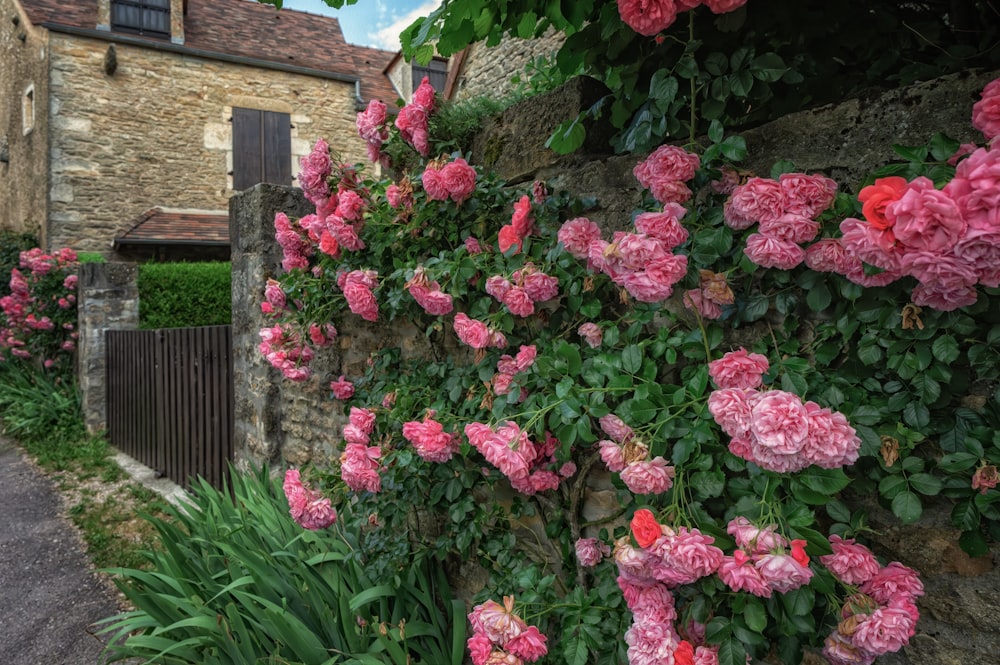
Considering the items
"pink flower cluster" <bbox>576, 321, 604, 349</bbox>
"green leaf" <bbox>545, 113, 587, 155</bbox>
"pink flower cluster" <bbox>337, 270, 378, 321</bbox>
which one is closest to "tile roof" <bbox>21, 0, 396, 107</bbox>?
"pink flower cluster" <bbox>337, 270, 378, 321</bbox>

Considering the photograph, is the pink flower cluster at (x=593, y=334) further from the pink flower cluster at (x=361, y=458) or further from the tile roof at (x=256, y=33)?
the tile roof at (x=256, y=33)

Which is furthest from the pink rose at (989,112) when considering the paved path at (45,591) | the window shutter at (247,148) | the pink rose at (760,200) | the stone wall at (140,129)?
the stone wall at (140,129)

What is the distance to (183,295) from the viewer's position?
867 centimetres

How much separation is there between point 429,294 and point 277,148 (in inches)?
420

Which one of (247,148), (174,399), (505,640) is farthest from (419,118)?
(247,148)

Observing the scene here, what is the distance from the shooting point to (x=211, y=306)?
9.03 m

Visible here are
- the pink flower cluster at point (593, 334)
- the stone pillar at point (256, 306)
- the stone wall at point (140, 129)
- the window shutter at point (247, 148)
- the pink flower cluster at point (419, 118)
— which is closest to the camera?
the pink flower cluster at point (593, 334)

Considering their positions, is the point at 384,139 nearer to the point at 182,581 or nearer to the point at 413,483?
the point at 413,483

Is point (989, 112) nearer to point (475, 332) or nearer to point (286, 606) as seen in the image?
point (475, 332)

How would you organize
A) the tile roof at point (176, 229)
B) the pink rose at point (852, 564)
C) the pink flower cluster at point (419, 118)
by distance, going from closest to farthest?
the pink rose at point (852, 564)
the pink flower cluster at point (419, 118)
the tile roof at point (176, 229)

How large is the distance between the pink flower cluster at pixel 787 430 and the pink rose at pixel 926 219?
1.21 feet

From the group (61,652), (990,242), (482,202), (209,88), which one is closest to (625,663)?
(990,242)

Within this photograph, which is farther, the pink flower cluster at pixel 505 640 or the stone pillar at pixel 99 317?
the stone pillar at pixel 99 317

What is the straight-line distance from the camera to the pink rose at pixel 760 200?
52.2 inches
